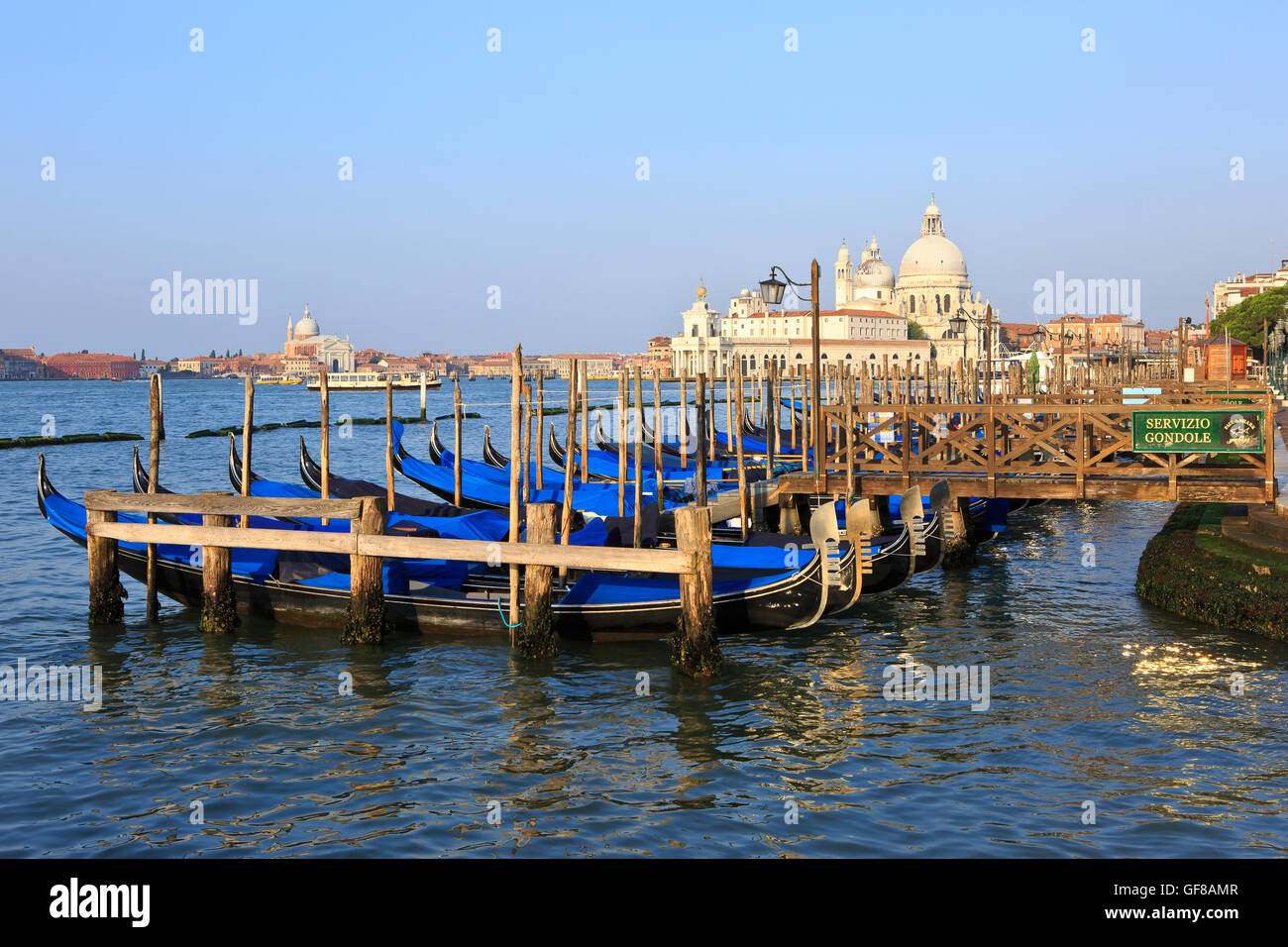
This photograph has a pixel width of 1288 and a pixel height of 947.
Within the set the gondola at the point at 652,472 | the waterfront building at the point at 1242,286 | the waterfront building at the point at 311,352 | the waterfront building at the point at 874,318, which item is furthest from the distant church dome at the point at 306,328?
the gondola at the point at 652,472

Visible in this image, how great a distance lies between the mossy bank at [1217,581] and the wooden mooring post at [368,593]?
25.1ft

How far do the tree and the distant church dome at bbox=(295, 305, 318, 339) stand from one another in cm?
15563

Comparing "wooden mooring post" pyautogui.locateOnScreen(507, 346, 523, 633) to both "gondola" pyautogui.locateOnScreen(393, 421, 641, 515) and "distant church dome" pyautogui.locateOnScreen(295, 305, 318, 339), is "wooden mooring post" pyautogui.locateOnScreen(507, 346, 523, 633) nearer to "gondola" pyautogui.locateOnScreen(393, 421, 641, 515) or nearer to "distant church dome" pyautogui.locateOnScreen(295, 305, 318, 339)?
"gondola" pyautogui.locateOnScreen(393, 421, 641, 515)

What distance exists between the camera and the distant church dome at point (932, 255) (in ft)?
443

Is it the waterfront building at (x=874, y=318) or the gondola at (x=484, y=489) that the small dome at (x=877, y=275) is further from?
the gondola at (x=484, y=489)

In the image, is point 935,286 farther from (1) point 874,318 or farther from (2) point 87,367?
(2) point 87,367

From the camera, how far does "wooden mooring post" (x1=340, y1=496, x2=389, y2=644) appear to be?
1091 cm

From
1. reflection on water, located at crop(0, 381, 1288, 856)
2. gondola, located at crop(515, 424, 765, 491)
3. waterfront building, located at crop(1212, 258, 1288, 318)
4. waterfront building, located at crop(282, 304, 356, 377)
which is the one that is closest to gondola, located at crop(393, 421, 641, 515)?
gondola, located at crop(515, 424, 765, 491)

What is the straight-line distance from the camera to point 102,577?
1211 centimetres

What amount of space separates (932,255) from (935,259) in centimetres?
85

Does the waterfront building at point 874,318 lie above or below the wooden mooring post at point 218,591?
above

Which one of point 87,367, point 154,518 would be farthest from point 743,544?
point 87,367
